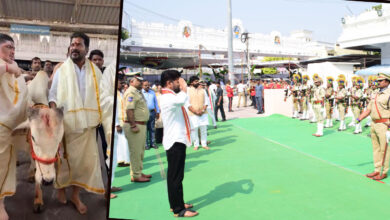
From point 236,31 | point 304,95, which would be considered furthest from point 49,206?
point 304,95

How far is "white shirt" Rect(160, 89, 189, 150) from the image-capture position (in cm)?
287

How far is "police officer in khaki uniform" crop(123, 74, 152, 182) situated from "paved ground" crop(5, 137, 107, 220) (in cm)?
55

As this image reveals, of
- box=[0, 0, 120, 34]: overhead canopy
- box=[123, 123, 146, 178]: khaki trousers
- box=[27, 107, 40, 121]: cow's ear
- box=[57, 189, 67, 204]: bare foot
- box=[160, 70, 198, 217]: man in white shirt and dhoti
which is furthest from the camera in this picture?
box=[0, 0, 120, 34]: overhead canopy

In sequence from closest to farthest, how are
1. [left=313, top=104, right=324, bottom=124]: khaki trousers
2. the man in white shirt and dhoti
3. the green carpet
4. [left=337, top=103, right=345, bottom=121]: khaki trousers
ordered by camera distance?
1. the man in white shirt and dhoti
2. the green carpet
3. [left=313, top=104, right=324, bottom=124]: khaki trousers
4. [left=337, top=103, right=345, bottom=121]: khaki trousers

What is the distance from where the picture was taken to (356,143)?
6367 mm

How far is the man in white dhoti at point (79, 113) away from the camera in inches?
121

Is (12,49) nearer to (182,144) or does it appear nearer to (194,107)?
(182,144)

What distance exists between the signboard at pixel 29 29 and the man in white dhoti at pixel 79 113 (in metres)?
1.21

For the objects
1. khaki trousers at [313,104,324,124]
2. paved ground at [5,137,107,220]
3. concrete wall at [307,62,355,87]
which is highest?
concrete wall at [307,62,355,87]

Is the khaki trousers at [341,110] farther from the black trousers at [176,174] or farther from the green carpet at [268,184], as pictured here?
the black trousers at [176,174]

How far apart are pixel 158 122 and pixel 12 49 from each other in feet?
12.7

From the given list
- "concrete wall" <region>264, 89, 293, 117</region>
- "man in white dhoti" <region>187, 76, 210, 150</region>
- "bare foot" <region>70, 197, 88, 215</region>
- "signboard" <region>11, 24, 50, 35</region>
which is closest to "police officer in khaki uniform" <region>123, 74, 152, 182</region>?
"bare foot" <region>70, 197, 88, 215</region>

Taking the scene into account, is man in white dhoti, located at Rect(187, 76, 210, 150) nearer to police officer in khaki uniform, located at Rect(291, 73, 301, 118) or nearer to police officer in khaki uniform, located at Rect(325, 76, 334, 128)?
police officer in khaki uniform, located at Rect(325, 76, 334, 128)

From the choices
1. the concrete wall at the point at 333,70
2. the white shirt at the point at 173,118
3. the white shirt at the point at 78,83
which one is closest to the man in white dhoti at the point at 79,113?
the white shirt at the point at 78,83
